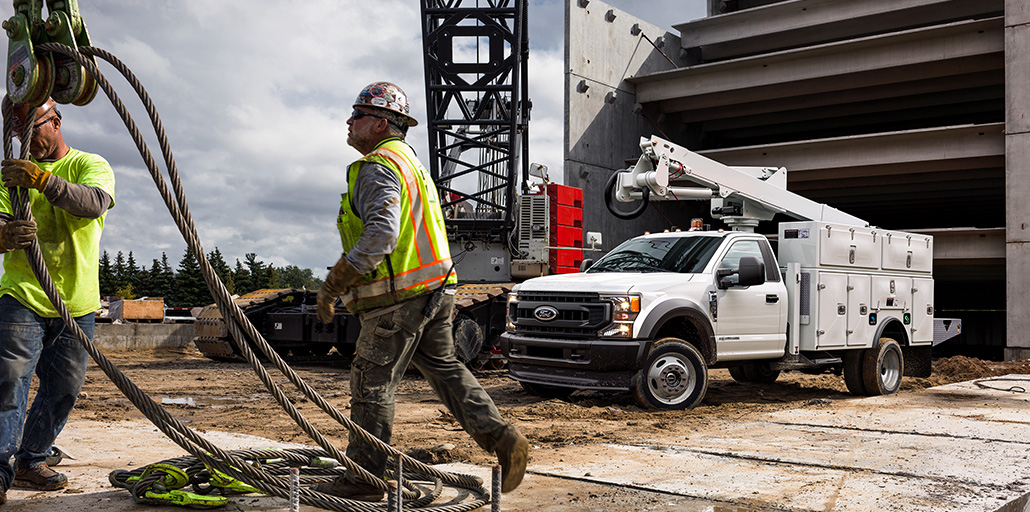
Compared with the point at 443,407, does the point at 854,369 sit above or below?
above

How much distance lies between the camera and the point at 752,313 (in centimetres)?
940

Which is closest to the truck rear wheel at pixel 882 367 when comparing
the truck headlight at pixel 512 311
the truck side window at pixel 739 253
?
the truck side window at pixel 739 253

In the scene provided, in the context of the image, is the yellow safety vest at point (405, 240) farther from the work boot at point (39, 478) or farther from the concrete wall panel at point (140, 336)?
the concrete wall panel at point (140, 336)

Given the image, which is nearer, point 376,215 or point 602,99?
point 376,215

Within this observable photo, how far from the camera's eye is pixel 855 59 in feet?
76.2

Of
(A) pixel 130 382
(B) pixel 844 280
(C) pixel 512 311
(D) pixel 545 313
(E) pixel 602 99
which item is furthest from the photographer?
(E) pixel 602 99

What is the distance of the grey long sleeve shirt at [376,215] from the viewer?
3848 millimetres

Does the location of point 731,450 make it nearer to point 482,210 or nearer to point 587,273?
point 587,273

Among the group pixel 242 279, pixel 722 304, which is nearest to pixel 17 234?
pixel 722 304

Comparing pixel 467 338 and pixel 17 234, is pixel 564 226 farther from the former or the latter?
pixel 17 234

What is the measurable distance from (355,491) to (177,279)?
6484cm

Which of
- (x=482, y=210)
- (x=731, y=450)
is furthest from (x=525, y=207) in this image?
(x=731, y=450)

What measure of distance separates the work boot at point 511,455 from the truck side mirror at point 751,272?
5318 millimetres

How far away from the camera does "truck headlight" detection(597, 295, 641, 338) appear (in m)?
8.45
